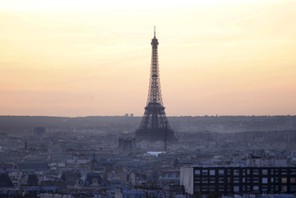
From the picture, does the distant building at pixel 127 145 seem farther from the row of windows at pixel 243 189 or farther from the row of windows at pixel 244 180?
the row of windows at pixel 243 189

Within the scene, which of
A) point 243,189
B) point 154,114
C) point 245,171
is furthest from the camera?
point 154,114

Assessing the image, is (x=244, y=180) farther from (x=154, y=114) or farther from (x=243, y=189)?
(x=154, y=114)

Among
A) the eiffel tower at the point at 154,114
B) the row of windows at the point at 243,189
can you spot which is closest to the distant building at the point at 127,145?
the eiffel tower at the point at 154,114

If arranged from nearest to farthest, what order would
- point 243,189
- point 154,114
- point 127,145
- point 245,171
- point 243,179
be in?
point 243,189
point 243,179
point 245,171
point 127,145
point 154,114

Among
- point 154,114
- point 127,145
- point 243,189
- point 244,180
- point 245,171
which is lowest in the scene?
point 243,189

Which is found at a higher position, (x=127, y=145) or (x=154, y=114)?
(x=154, y=114)

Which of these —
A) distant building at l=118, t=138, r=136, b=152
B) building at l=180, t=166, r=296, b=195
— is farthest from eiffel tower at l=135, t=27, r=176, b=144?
building at l=180, t=166, r=296, b=195

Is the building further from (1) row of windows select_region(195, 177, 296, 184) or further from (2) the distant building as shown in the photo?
(2) the distant building

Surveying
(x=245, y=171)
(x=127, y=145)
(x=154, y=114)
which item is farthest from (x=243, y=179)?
(x=154, y=114)
